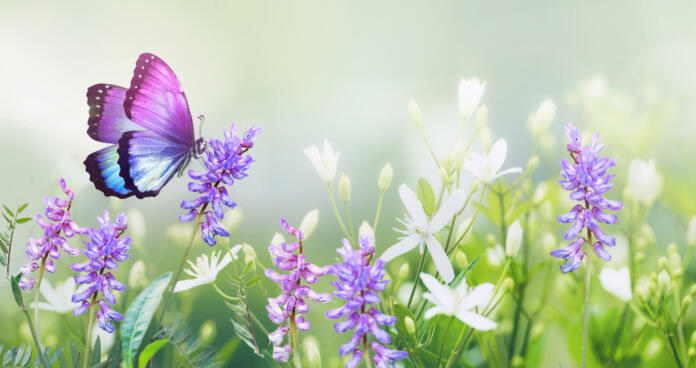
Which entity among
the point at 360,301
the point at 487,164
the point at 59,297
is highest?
the point at 487,164

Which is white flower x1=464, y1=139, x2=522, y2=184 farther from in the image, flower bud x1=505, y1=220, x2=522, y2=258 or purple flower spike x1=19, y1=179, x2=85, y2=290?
purple flower spike x1=19, y1=179, x2=85, y2=290

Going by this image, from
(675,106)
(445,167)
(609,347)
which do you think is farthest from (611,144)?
(445,167)

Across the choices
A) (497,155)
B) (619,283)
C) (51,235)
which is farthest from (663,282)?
(51,235)

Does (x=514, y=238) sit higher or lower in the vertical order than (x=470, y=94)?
lower

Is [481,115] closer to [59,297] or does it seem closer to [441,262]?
[441,262]

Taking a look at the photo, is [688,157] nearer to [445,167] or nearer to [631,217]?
[631,217]

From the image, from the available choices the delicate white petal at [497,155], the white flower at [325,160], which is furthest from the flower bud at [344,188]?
the delicate white petal at [497,155]

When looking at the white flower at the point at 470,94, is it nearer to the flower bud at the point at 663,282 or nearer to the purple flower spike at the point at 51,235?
the flower bud at the point at 663,282
